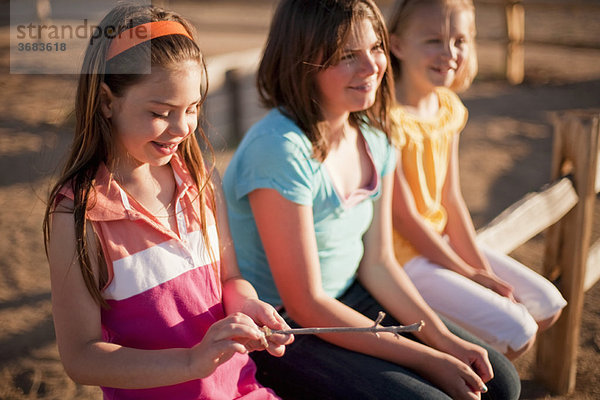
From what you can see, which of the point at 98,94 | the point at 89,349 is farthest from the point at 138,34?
the point at 89,349

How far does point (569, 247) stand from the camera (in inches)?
111

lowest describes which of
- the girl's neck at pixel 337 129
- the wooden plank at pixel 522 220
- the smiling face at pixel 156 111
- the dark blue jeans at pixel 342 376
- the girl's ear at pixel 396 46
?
the dark blue jeans at pixel 342 376

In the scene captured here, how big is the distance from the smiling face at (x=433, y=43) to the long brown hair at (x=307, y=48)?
16.1 inches

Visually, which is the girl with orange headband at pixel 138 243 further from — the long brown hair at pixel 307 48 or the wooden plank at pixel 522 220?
the wooden plank at pixel 522 220

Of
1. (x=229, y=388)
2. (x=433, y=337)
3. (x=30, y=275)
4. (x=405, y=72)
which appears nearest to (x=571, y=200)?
(x=405, y=72)

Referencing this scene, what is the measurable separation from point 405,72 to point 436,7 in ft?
0.84

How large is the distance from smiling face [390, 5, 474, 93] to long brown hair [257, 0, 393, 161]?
410mm

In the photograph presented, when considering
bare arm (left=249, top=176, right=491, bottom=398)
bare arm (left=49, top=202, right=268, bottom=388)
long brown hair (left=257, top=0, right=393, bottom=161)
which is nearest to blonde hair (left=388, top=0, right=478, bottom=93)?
long brown hair (left=257, top=0, right=393, bottom=161)

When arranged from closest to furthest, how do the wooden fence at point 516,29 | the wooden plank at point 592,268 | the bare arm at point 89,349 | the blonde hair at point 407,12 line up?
the bare arm at point 89,349 → the blonde hair at point 407,12 → the wooden plank at point 592,268 → the wooden fence at point 516,29

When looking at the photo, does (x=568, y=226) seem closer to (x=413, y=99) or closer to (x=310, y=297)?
(x=413, y=99)

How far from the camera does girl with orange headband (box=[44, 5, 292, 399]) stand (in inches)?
52.1

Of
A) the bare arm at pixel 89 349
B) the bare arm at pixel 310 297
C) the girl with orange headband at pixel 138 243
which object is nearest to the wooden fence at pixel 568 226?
the bare arm at pixel 310 297

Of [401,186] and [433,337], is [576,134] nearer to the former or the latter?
[401,186]

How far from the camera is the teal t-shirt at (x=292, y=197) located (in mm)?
1750
